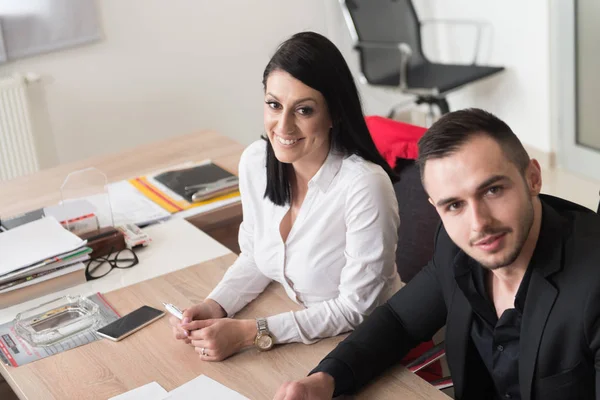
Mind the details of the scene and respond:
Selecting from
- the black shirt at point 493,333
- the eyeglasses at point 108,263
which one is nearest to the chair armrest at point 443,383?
the black shirt at point 493,333

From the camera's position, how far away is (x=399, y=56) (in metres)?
4.90

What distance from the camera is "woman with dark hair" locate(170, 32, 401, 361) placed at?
194 cm

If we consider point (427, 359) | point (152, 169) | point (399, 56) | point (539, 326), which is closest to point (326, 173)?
point (427, 359)

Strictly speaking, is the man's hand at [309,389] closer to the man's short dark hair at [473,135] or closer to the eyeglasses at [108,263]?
the man's short dark hair at [473,135]

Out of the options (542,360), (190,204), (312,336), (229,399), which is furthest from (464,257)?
(190,204)

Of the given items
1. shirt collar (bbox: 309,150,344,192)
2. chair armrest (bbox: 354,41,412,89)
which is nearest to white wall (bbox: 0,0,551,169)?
chair armrest (bbox: 354,41,412,89)

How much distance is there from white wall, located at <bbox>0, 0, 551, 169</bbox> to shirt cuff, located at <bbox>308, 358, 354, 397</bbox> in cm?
312

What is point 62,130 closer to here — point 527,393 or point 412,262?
point 412,262

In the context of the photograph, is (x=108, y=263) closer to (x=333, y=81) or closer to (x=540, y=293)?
(x=333, y=81)

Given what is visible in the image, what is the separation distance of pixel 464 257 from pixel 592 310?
299 millimetres

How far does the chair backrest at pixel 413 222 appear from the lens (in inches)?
95.7

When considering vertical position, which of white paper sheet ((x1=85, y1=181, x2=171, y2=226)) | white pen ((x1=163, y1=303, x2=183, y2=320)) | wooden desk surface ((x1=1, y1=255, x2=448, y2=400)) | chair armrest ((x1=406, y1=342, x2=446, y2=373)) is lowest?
chair armrest ((x1=406, y1=342, x2=446, y2=373))

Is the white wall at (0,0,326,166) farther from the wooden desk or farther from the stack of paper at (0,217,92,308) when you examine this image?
the stack of paper at (0,217,92,308)

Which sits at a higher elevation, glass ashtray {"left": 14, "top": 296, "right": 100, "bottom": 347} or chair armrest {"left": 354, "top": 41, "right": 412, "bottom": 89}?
chair armrest {"left": 354, "top": 41, "right": 412, "bottom": 89}
